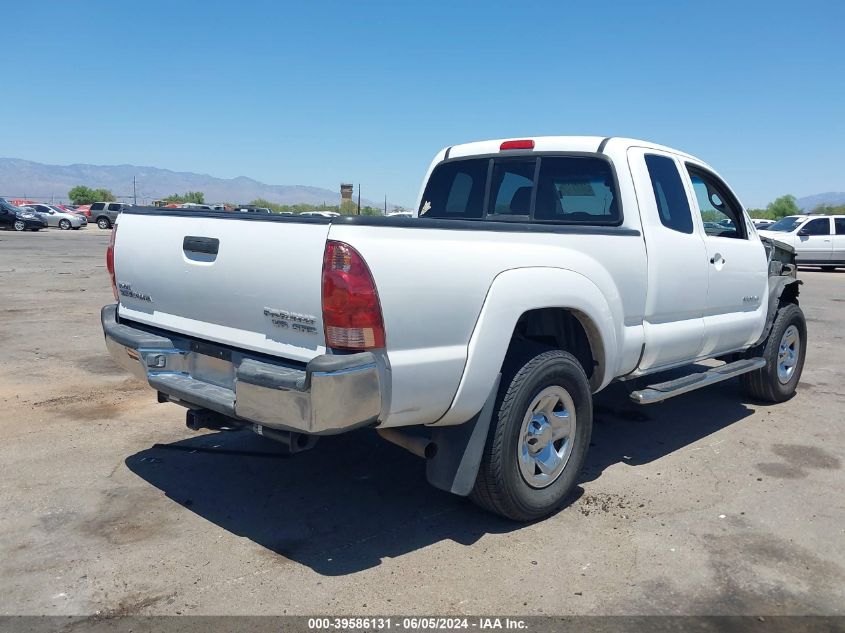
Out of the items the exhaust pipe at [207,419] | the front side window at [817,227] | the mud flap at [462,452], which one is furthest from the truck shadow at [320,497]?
the front side window at [817,227]

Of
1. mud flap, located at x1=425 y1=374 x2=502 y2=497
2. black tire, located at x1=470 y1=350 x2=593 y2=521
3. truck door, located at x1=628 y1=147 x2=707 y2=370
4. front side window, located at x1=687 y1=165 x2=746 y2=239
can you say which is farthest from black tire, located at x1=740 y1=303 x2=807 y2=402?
mud flap, located at x1=425 y1=374 x2=502 y2=497

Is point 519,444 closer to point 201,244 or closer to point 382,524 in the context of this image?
point 382,524

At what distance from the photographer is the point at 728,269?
222 inches

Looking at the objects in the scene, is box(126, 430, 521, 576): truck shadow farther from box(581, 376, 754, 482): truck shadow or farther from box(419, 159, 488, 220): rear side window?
box(419, 159, 488, 220): rear side window

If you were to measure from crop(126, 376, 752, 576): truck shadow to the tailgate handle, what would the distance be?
58.7 inches

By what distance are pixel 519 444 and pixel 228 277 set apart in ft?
5.62

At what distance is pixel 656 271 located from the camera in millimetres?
4754

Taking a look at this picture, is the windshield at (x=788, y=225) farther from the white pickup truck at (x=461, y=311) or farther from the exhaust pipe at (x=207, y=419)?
the exhaust pipe at (x=207, y=419)

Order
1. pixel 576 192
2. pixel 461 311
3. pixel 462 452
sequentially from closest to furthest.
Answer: pixel 461 311 < pixel 462 452 < pixel 576 192

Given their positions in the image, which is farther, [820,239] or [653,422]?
[820,239]

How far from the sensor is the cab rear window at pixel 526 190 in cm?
499

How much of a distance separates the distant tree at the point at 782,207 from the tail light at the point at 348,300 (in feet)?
246

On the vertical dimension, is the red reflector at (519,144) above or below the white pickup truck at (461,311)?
above

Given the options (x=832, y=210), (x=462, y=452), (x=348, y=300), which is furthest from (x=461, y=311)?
(x=832, y=210)
